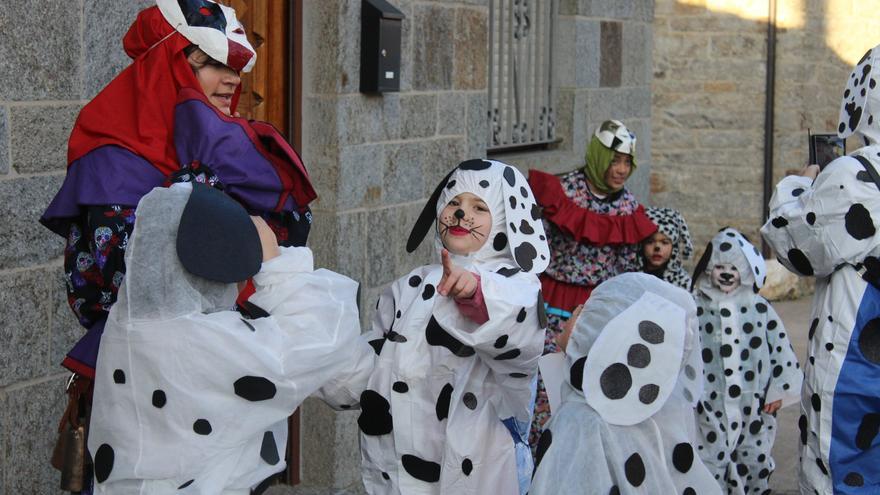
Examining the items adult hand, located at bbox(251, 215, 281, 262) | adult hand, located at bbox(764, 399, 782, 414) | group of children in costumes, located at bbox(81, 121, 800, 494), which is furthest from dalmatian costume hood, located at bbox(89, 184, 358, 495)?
adult hand, located at bbox(764, 399, 782, 414)

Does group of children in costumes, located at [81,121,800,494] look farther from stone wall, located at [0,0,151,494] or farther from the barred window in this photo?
the barred window

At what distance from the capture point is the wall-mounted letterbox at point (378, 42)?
614cm

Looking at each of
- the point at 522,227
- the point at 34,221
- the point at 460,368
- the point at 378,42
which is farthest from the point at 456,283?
the point at 378,42

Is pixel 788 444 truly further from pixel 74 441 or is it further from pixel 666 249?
pixel 74 441

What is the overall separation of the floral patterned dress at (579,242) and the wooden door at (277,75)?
131 centimetres

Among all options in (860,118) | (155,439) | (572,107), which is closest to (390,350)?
(155,439)

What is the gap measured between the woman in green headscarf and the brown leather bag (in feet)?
12.2

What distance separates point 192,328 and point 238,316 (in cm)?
13

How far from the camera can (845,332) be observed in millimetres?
4863

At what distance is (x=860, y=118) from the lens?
5.12 metres

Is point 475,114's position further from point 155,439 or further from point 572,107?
point 155,439

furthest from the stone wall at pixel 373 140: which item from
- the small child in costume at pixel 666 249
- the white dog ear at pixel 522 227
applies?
the white dog ear at pixel 522 227

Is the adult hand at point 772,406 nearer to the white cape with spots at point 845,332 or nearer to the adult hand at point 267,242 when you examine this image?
the white cape with spots at point 845,332

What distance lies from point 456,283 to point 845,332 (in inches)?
69.5
